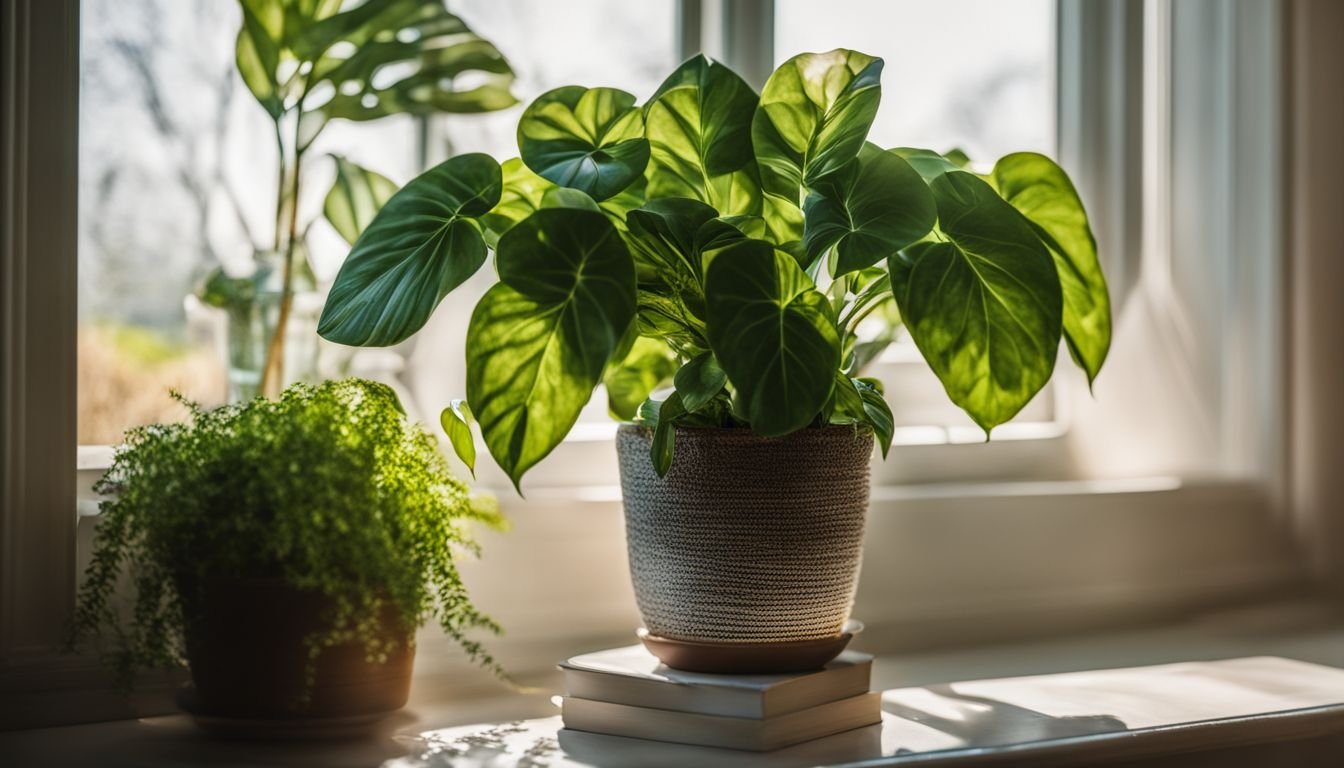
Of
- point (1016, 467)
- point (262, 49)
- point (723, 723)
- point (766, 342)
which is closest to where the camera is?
point (766, 342)

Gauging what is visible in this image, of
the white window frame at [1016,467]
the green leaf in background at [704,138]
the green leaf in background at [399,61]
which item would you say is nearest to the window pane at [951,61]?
the white window frame at [1016,467]

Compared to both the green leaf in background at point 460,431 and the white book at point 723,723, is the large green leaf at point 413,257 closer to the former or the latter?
Answer: the green leaf in background at point 460,431

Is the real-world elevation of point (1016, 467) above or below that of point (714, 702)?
above

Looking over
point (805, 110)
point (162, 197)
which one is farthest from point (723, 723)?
point (162, 197)

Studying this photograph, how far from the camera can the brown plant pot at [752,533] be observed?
0.95 meters

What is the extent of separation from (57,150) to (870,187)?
642mm

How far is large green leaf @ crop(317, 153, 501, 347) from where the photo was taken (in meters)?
0.91

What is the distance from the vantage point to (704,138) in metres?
0.97

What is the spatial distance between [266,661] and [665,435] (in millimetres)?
325

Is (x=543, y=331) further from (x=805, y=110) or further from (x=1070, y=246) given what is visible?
(x=1070, y=246)

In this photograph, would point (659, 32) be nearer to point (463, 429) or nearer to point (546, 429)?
point (463, 429)

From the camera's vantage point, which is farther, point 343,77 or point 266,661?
point 343,77

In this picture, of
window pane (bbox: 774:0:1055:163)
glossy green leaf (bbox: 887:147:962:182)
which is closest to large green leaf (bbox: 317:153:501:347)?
glossy green leaf (bbox: 887:147:962:182)

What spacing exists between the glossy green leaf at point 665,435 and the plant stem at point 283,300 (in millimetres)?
407
